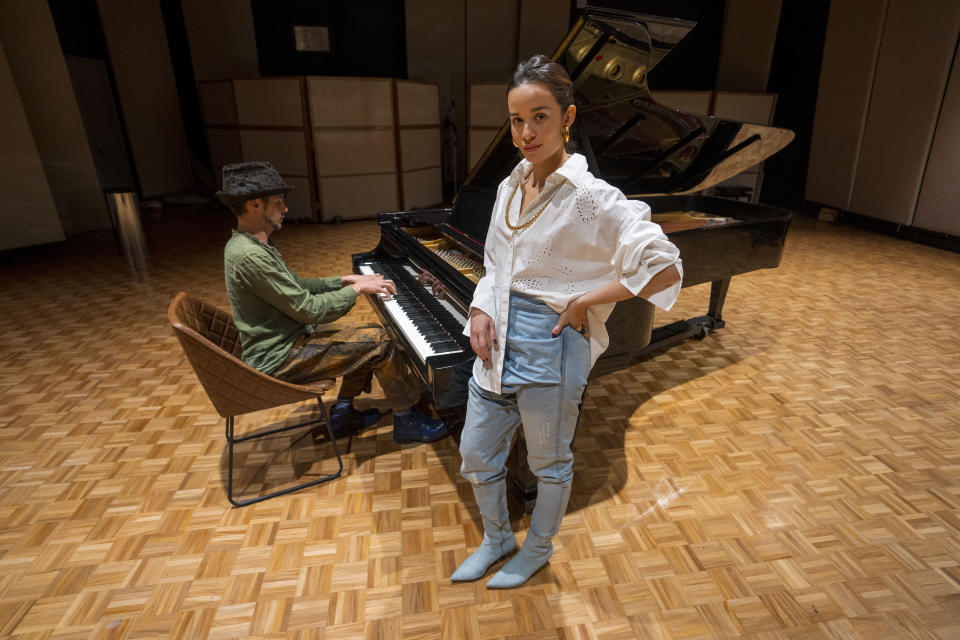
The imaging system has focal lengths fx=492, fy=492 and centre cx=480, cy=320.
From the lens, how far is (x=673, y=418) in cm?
279

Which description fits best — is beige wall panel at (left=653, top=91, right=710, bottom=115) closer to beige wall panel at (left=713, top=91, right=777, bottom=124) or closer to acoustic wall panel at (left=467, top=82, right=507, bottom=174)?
beige wall panel at (left=713, top=91, right=777, bottom=124)

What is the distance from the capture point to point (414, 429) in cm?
252

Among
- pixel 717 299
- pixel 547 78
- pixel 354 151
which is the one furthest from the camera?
pixel 354 151

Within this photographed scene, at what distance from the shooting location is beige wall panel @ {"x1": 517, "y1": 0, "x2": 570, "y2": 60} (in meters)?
8.55

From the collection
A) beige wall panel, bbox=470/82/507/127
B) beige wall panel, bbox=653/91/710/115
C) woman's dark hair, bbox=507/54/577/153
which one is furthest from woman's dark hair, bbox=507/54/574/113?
beige wall panel, bbox=653/91/710/115

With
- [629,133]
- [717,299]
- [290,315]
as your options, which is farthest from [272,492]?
[717,299]

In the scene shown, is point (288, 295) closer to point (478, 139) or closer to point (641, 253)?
point (641, 253)

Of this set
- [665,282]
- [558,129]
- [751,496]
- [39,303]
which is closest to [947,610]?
[751,496]

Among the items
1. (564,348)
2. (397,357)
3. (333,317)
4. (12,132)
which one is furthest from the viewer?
(12,132)

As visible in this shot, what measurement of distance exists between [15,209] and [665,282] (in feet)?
23.6

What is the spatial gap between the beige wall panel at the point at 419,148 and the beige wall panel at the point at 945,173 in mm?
6874

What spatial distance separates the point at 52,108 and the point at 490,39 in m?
6.52

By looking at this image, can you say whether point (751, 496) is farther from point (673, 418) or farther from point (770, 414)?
point (770, 414)

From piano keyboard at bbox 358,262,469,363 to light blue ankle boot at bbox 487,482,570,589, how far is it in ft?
1.94
